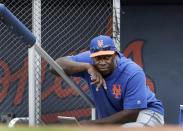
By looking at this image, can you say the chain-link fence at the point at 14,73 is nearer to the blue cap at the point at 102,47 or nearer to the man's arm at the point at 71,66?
the man's arm at the point at 71,66

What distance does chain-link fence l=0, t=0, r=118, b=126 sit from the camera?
527cm

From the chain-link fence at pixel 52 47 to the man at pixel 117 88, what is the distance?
2477mm

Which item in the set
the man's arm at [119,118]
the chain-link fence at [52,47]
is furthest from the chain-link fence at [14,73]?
the man's arm at [119,118]

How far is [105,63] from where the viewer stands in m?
2.57

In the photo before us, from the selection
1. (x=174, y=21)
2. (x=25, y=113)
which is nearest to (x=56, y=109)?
(x=25, y=113)

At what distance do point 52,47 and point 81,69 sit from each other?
2.82m

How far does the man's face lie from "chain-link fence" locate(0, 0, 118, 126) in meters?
2.51

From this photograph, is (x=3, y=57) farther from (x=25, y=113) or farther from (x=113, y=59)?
(x=113, y=59)

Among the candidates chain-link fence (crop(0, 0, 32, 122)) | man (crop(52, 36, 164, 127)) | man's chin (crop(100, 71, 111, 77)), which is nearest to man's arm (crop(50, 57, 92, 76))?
man (crop(52, 36, 164, 127))

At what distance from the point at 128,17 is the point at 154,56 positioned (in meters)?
0.74

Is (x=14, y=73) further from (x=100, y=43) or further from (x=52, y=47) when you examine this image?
(x=100, y=43)

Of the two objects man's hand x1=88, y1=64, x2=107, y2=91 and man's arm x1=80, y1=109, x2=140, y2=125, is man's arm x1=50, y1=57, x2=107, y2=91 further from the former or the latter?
man's arm x1=80, y1=109, x2=140, y2=125

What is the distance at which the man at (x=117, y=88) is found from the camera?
248cm

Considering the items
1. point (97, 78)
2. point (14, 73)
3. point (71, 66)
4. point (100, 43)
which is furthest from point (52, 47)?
point (97, 78)
